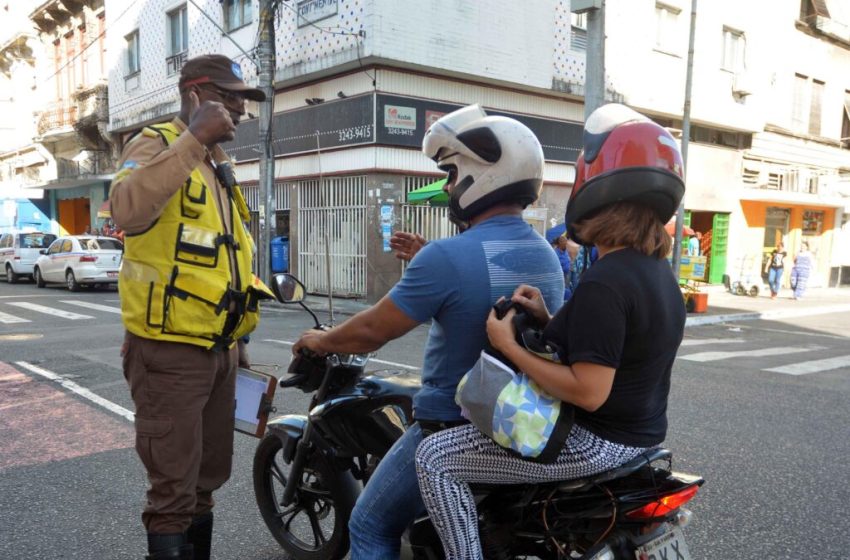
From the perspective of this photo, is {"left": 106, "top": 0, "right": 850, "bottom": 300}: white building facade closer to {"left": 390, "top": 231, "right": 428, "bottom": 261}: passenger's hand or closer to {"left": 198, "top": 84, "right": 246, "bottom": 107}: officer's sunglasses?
{"left": 390, "top": 231, "right": 428, "bottom": 261}: passenger's hand

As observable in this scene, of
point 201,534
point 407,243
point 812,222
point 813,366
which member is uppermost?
point 812,222

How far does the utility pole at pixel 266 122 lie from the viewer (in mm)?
14469

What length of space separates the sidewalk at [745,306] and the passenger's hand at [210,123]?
938 centimetres

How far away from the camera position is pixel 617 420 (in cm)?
181

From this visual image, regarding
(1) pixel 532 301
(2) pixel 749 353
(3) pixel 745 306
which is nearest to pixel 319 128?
(2) pixel 749 353

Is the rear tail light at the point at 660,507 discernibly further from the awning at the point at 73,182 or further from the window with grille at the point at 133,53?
Result: the awning at the point at 73,182

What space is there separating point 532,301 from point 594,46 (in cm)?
984

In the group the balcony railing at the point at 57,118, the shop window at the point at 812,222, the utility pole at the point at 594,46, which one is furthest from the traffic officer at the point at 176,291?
the balcony railing at the point at 57,118

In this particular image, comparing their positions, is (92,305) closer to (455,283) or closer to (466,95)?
(466,95)

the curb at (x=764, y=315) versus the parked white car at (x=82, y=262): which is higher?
the parked white car at (x=82, y=262)

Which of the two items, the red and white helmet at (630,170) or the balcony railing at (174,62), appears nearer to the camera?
the red and white helmet at (630,170)

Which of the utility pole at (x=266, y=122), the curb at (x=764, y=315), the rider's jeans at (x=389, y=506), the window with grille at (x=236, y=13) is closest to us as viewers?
the rider's jeans at (x=389, y=506)

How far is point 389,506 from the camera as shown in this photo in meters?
2.11


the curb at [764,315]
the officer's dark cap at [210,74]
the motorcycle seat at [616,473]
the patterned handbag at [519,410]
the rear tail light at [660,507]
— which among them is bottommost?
the curb at [764,315]
